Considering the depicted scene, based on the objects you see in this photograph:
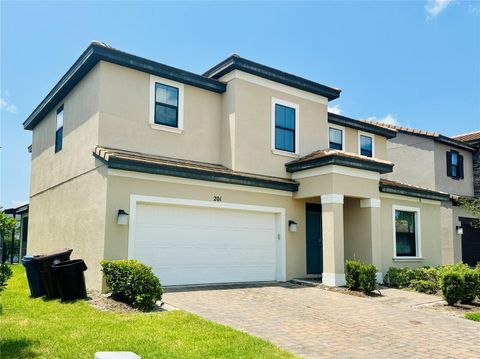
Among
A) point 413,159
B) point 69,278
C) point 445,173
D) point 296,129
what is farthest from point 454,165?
point 69,278

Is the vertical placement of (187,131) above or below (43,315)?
above

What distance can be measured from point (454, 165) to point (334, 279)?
1594 centimetres

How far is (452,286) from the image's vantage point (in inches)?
453

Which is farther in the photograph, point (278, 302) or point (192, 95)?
point (192, 95)

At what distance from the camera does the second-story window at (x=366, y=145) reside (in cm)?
2027

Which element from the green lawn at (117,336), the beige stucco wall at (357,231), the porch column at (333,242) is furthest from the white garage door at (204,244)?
the green lawn at (117,336)

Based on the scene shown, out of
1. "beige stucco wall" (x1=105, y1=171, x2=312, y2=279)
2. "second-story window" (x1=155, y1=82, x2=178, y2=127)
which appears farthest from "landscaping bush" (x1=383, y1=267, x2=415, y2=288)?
"second-story window" (x1=155, y1=82, x2=178, y2=127)

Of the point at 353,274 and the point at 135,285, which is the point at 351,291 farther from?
the point at 135,285

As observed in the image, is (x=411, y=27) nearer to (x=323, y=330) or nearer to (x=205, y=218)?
(x=205, y=218)

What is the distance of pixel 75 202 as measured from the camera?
13.8 meters

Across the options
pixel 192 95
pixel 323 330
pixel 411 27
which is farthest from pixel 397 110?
pixel 323 330

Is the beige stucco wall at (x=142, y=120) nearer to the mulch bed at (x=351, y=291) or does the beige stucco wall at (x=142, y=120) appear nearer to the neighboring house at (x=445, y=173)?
the mulch bed at (x=351, y=291)

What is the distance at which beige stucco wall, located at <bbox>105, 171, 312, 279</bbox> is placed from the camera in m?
11.5

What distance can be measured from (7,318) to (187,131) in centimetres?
801
